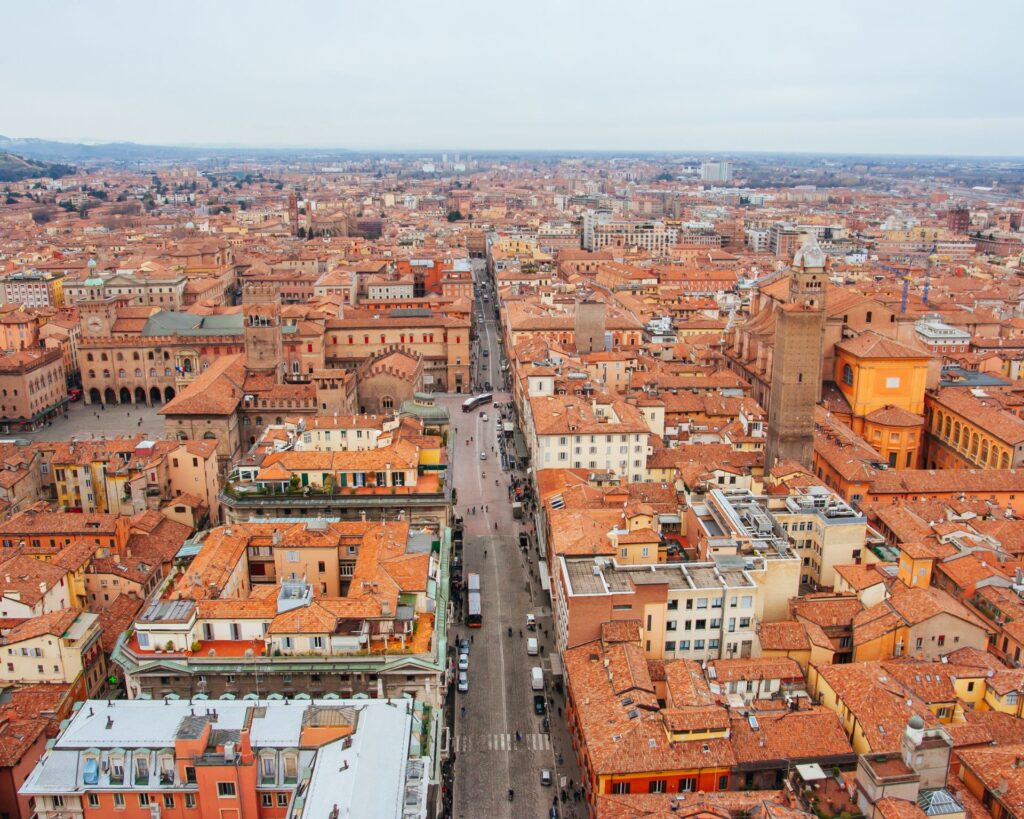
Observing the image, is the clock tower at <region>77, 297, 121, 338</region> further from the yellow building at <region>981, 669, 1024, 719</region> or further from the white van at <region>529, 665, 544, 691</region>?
the yellow building at <region>981, 669, 1024, 719</region>

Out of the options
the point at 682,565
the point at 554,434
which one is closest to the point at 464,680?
the point at 682,565

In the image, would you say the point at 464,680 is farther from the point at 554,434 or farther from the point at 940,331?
the point at 940,331

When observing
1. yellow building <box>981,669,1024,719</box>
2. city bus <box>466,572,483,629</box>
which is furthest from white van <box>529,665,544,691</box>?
yellow building <box>981,669,1024,719</box>

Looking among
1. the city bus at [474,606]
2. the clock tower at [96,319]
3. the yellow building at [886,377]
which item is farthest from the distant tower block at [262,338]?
the yellow building at [886,377]

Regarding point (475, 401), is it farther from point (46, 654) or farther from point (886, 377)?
point (46, 654)

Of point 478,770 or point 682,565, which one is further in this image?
point 682,565

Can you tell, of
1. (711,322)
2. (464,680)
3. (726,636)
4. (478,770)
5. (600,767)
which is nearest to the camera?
(600,767)
